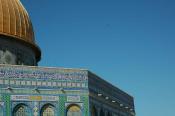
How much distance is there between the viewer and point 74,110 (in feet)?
65.1

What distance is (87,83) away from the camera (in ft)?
66.1

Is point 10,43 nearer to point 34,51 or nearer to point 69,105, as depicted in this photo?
point 34,51

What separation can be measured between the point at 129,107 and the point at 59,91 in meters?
7.52

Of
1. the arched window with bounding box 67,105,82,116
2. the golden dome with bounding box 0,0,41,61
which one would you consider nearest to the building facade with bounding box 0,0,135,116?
the arched window with bounding box 67,105,82,116

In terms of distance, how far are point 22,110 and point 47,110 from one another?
1140 millimetres

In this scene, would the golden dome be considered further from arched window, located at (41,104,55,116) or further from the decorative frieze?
arched window, located at (41,104,55,116)

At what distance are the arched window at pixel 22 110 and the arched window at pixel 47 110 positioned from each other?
626 mm

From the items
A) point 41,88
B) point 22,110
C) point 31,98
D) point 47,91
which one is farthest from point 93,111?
point 22,110

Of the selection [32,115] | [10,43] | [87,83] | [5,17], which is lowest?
[32,115]

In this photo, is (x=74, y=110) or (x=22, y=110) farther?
(x=74, y=110)

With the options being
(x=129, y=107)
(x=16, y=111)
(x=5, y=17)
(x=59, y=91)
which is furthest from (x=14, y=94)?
(x=129, y=107)

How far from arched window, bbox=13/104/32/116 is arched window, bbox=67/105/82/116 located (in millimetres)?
1799

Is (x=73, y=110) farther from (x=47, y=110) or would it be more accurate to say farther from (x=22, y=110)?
(x=22, y=110)

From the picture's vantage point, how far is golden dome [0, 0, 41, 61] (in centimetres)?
2264
